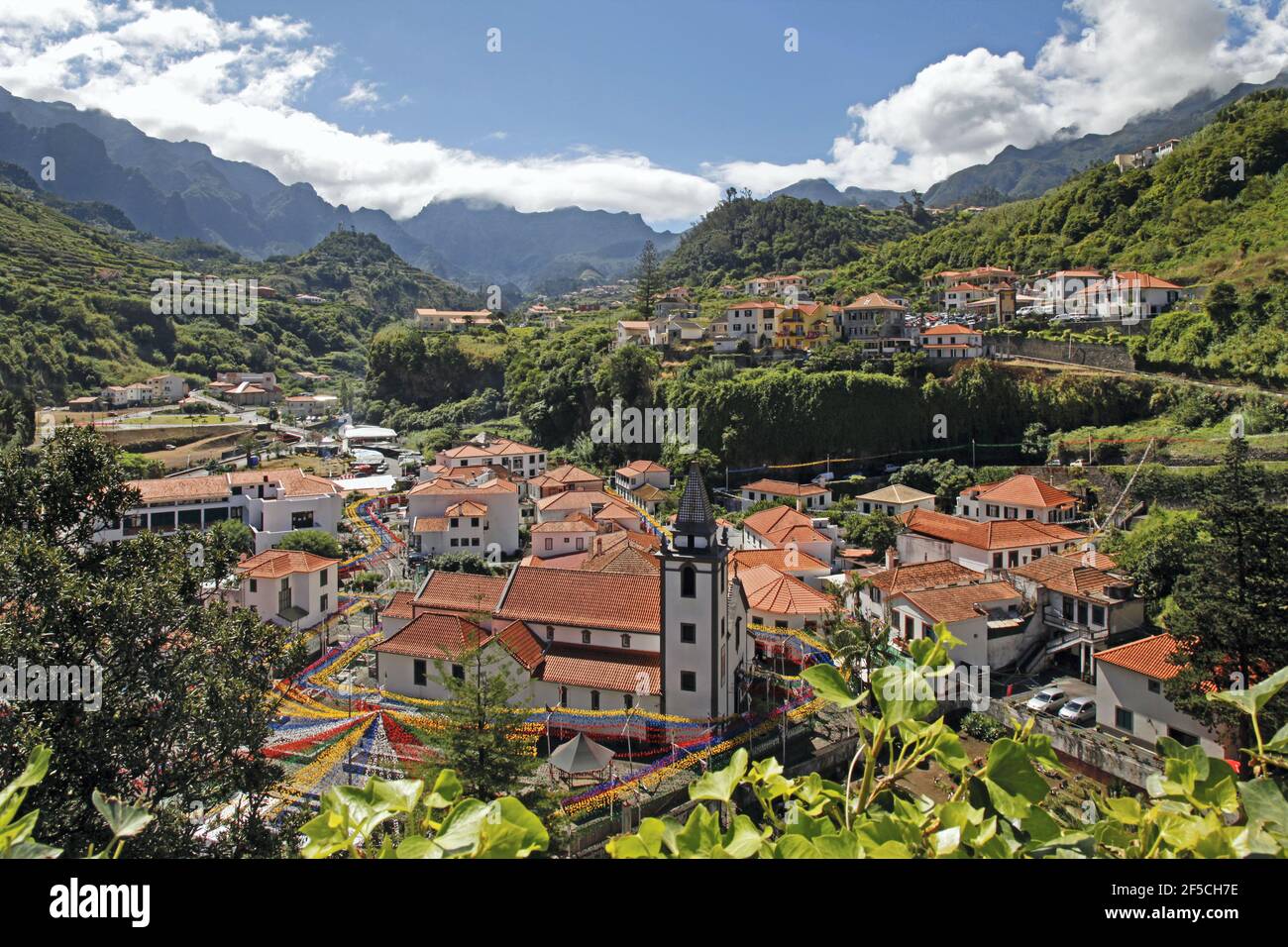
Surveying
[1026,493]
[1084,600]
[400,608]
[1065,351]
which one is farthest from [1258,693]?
[1065,351]

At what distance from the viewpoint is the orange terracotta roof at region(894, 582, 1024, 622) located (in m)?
18.4

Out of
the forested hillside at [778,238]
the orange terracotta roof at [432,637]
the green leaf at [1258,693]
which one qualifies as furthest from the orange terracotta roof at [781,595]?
the forested hillside at [778,238]

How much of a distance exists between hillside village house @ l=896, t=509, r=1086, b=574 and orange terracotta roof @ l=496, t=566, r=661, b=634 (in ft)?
37.3

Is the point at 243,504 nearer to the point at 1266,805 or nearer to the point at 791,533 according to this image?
the point at 791,533

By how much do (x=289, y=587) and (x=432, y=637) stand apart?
6.69 metres

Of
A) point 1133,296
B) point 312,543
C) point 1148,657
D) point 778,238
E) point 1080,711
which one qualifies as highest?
point 778,238

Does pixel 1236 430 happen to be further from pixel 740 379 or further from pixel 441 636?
pixel 441 636

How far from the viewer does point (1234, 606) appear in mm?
13305

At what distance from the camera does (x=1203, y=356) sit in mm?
33531

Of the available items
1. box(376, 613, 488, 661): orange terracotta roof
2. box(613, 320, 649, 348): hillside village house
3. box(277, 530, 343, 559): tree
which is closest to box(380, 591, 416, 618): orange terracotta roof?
box(376, 613, 488, 661): orange terracotta roof

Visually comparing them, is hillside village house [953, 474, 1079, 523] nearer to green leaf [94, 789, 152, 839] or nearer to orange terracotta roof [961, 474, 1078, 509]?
orange terracotta roof [961, 474, 1078, 509]

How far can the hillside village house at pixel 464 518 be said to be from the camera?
2878 cm

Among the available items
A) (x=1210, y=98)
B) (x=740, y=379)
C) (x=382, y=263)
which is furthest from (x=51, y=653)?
(x=1210, y=98)

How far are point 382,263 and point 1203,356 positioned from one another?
11770 cm
